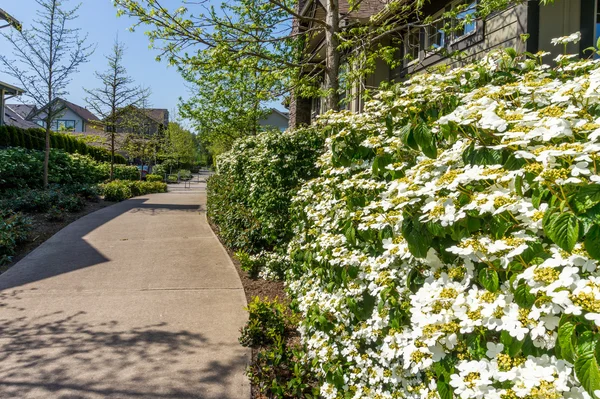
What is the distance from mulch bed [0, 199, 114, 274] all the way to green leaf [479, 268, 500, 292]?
7453 millimetres

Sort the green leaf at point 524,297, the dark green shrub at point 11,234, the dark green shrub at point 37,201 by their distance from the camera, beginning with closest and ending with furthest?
the green leaf at point 524,297 < the dark green shrub at point 11,234 < the dark green shrub at point 37,201

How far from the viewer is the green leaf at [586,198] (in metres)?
1.28

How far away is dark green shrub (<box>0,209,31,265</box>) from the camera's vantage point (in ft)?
24.1

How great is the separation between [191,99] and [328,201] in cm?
1443

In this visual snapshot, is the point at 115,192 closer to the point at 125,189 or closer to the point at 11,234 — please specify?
the point at 125,189

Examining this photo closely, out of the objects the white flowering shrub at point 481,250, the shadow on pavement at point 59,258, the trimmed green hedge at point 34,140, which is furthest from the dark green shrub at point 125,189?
the white flowering shrub at point 481,250

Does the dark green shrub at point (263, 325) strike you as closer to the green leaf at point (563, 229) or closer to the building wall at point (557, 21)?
the green leaf at point (563, 229)

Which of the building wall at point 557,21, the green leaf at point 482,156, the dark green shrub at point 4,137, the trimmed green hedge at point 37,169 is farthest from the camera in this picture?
the dark green shrub at point 4,137

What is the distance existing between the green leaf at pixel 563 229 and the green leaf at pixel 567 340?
23 centimetres

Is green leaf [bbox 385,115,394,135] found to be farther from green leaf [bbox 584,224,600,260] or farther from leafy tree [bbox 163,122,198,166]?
leafy tree [bbox 163,122,198,166]

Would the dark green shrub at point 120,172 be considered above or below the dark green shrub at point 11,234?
above

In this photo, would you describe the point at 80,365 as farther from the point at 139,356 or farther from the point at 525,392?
the point at 525,392

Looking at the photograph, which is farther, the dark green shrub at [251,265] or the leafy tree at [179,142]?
the leafy tree at [179,142]

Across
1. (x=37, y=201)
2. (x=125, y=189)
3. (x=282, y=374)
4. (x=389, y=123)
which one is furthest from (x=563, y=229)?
(x=125, y=189)
